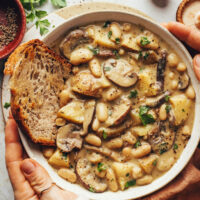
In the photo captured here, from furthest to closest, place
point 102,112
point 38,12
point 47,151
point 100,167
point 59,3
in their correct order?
point 59,3 → point 38,12 → point 47,151 → point 100,167 → point 102,112

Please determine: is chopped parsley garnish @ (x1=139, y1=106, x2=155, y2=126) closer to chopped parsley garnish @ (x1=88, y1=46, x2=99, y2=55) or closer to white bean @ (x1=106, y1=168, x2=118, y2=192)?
white bean @ (x1=106, y1=168, x2=118, y2=192)

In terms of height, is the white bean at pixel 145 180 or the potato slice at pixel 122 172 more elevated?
the potato slice at pixel 122 172

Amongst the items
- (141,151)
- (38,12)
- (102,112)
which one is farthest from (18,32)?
(141,151)

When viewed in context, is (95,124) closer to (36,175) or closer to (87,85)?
(87,85)

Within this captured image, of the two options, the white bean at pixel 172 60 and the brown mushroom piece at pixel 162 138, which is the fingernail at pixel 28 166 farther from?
the white bean at pixel 172 60

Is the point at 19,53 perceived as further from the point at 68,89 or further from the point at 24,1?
the point at 24,1

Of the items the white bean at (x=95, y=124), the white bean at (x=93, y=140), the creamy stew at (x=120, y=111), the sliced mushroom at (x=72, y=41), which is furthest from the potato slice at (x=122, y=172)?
the sliced mushroom at (x=72, y=41)
